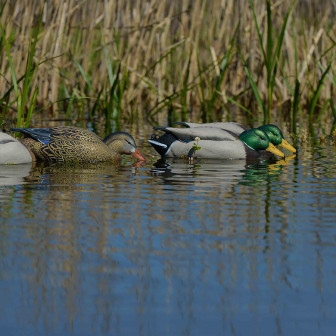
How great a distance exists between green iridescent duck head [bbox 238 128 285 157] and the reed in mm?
2958

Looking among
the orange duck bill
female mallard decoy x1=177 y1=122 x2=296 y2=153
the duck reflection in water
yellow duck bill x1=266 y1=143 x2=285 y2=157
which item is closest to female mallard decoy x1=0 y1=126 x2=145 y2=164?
the orange duck bill

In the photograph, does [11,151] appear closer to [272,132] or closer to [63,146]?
[63,146]

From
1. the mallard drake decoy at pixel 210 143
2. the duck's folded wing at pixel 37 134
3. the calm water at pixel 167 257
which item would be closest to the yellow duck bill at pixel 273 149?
the mallard drake decoy at pixel 210 143

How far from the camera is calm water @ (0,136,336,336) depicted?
3.43 meters

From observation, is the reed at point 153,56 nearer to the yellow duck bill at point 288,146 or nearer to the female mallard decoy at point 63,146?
the yellow duck bill at point 288,146

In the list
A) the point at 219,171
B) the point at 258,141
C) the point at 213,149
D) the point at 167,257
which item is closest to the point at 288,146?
the point at 258,141

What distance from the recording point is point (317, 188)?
6.56 meters

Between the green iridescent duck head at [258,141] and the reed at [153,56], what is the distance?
2.96 metres

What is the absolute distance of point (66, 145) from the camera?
8203 mm

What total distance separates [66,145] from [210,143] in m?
1.47

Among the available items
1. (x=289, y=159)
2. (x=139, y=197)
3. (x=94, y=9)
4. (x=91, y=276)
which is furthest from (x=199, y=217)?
(x=94, y=9)

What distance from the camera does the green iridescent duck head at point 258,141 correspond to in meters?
8.93

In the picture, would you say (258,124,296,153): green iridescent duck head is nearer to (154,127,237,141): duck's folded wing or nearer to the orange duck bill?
(154,127,237,141): duck's folded wing

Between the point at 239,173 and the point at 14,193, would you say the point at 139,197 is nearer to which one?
the point at 14,193
